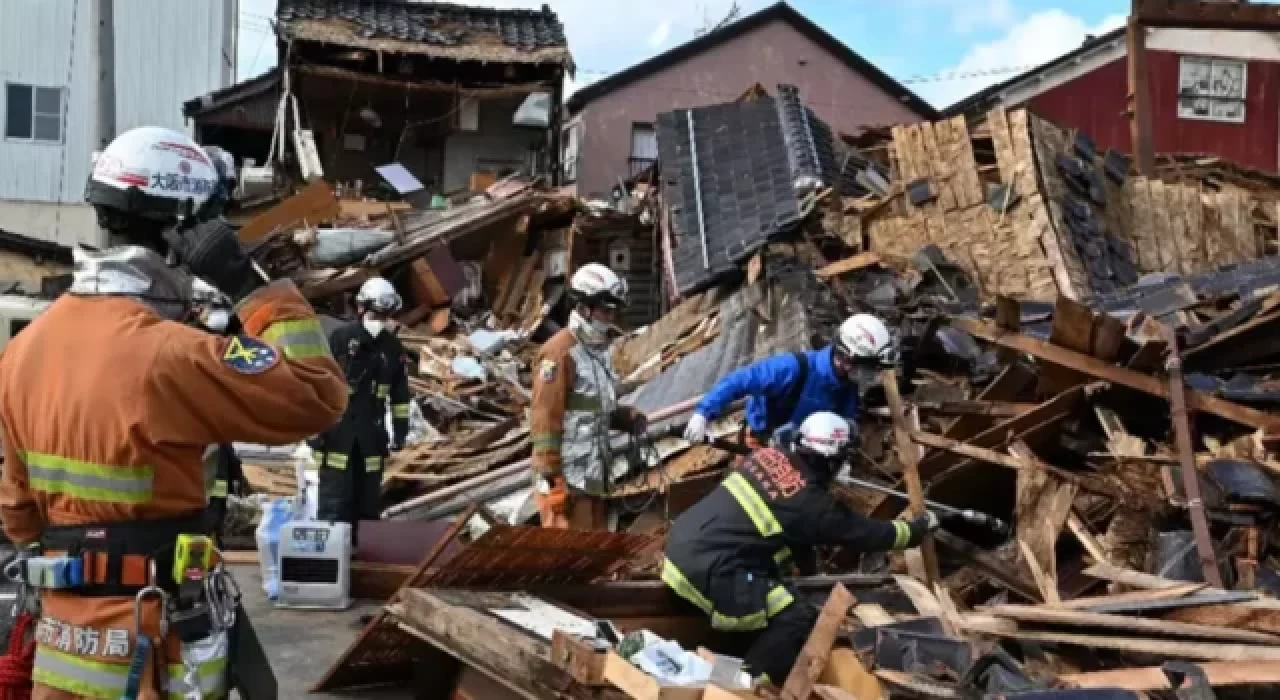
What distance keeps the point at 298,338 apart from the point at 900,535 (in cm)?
305

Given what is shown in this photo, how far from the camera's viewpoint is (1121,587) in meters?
5.25

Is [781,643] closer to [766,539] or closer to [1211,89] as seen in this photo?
[766,539]

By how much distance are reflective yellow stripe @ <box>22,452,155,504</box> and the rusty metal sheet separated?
1.83 metres

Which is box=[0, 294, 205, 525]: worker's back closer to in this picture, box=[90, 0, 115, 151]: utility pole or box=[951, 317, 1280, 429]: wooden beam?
box=[951, 317, 1280, 429]: wooden beam

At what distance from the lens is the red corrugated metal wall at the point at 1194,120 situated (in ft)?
79.0

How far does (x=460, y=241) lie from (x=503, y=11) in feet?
24.0

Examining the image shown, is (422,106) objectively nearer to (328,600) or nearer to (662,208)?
(662,208)

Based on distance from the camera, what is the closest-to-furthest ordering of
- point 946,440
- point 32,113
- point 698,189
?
point 946,440, point 698,189, point 32,113

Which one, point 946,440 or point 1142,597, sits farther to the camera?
point 946,440

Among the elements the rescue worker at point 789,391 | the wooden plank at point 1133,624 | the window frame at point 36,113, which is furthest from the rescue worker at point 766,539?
the window frame at point 36,113

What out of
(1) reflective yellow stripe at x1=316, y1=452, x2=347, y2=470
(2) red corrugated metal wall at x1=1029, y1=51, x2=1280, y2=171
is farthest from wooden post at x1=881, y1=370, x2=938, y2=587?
(2) red corrugated metal wall at x1=1029, y1=51, x2=1280, y2=171

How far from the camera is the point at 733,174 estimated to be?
13.1 m

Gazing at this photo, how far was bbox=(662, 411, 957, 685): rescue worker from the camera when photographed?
4.88 meters

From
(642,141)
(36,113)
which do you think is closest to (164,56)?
(36,113)
